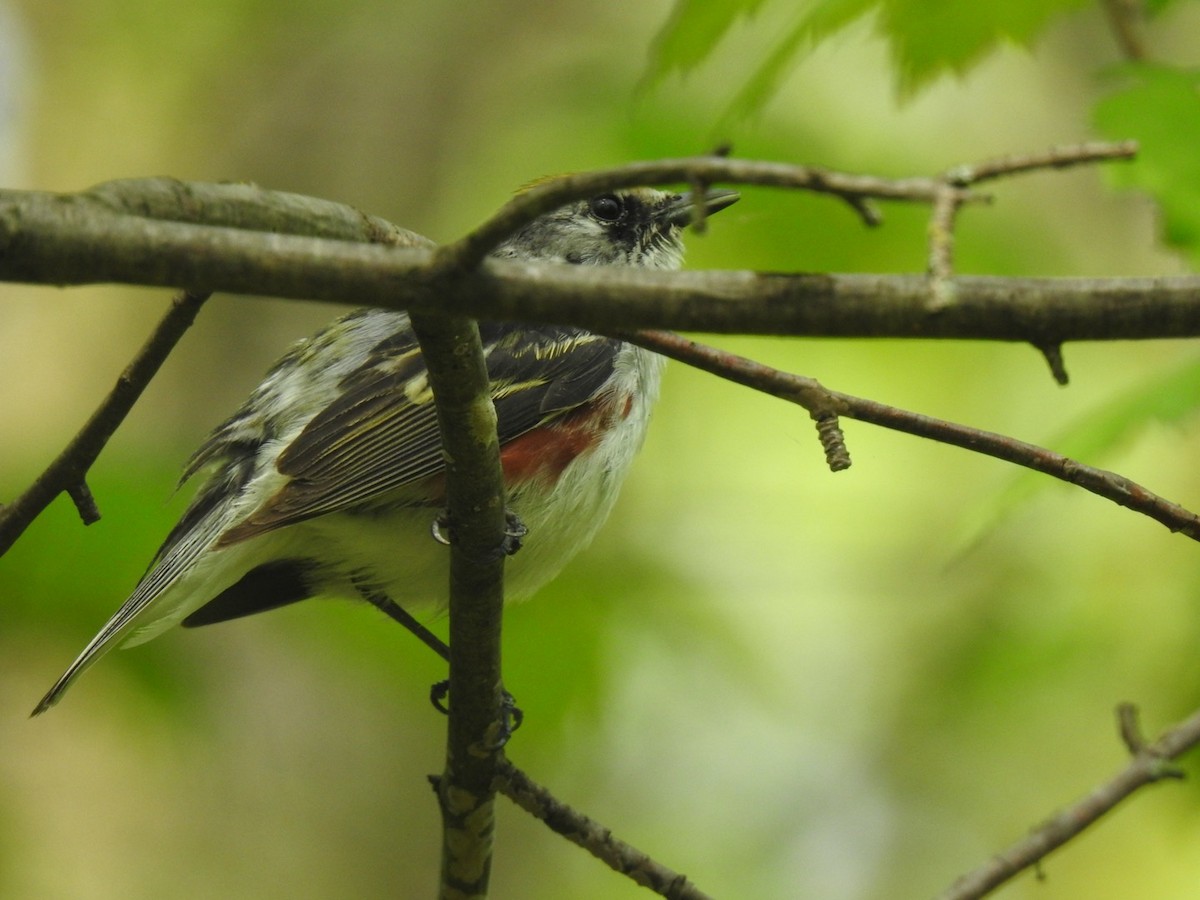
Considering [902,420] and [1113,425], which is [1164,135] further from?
[902,420]

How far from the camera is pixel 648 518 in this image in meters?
6.86

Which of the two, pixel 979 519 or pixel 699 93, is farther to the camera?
pixel 699 93

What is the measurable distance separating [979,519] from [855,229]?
175cm

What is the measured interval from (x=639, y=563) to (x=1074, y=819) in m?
2.68

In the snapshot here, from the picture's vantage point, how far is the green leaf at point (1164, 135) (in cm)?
292

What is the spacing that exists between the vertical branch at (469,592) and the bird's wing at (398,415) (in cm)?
84

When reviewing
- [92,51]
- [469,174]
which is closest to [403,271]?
[469,174]

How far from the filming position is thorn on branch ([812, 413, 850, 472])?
1.72m

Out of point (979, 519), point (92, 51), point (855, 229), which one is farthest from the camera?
point (92, 51)

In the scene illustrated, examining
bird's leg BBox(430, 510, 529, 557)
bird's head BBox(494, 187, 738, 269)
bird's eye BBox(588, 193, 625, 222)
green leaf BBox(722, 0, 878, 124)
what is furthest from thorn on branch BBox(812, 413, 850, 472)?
bird's eye BBox(588, 193, 625, 222)

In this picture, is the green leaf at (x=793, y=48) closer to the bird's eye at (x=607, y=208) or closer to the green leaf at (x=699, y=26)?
the green leaf at (x=699, y=26)

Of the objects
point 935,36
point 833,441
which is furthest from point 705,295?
point 935,36

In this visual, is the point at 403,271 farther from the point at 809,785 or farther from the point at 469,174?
the point at 809,785

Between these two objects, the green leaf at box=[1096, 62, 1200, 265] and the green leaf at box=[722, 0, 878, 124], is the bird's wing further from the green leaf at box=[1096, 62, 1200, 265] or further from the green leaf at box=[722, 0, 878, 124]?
the green leaf at box=[1096, 62, 1200, 265]
